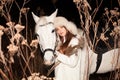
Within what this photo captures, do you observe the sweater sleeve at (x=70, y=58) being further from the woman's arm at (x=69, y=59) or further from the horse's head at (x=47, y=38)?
the horse's head at (x=47, y=38)

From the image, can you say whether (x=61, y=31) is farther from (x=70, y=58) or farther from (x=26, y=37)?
(x=26, y=37)

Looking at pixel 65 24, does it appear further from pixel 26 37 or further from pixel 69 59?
pixel 26 37

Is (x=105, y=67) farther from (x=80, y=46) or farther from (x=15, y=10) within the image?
(x=15, y=10)

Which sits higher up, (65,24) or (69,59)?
(65,24)

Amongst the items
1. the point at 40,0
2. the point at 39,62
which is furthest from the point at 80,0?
the point at 40,0

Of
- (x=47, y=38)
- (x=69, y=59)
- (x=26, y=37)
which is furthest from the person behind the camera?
(x=69, y=59)

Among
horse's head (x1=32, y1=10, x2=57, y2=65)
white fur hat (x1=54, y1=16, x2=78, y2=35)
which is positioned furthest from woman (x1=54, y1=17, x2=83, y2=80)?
horse's head (x1=32, y1=10, x2=57, y2=65)

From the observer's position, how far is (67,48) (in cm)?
243

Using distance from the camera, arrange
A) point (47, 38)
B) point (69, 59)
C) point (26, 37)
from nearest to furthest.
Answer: point (26, 37) → point (47, 38) → point (69, 59)

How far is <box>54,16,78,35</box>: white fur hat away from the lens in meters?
2.42

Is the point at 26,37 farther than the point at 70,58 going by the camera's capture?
No

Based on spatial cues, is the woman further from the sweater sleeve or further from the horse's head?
the horse's head

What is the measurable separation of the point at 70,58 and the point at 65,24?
0.24m

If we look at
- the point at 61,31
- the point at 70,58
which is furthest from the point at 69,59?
the point at 61,31
